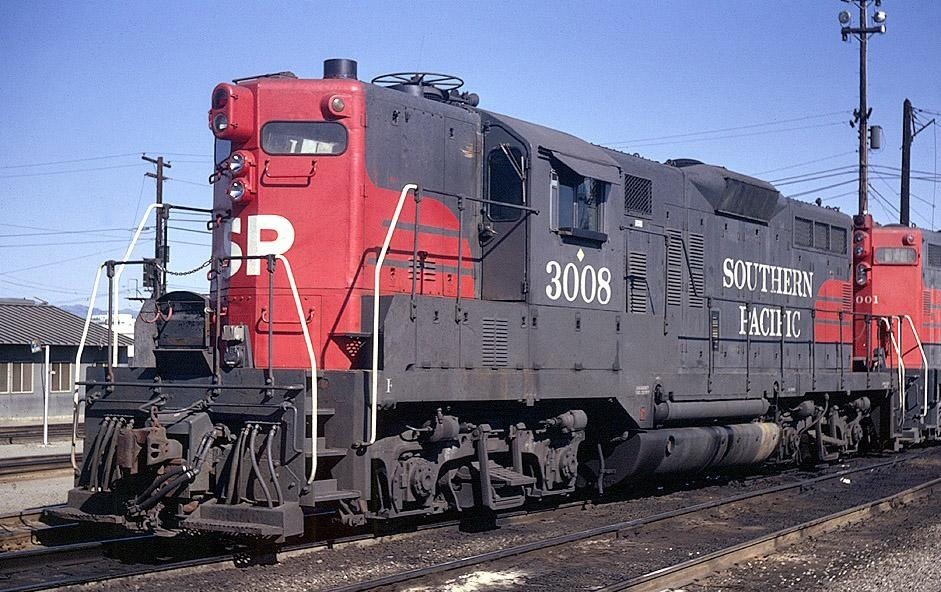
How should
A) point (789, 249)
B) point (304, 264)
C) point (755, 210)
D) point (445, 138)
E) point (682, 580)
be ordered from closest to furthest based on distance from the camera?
1. point (682, 580)
2. point (304, 264)
3. point (445, 138)
4. point (755, 210)
5. point (789, 249)

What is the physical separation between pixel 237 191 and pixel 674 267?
5.25 m

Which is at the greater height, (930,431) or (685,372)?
(685,372)

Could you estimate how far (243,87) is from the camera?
7.93 metres

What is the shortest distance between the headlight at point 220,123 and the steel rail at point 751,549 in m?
4.43

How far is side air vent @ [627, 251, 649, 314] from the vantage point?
400 inches

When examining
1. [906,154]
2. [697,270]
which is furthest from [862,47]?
[697,270]

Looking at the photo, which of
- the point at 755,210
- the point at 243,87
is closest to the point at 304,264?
the point at 243,87

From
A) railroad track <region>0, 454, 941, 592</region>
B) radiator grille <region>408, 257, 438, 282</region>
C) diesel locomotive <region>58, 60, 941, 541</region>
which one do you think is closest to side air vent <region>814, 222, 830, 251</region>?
diesel locomotive <region>58, 60, 941, 541</region>

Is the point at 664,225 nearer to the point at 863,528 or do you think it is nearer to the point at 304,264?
the point at 863,528

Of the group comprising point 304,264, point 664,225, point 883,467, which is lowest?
point 883,467

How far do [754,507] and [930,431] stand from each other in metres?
7.92

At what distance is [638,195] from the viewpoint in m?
10.5

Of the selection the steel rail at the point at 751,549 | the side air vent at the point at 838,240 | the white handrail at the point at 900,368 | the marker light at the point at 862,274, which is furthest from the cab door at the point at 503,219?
the marker light at the point at 862,274

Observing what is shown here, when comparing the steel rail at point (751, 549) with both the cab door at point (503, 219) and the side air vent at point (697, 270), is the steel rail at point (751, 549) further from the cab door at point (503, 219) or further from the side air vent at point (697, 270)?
the side air vent at point (697, 270)
